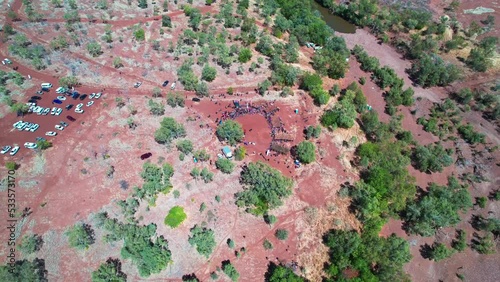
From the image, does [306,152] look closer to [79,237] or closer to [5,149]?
[79,237]

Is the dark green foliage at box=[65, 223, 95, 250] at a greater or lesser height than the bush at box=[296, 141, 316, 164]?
lesser

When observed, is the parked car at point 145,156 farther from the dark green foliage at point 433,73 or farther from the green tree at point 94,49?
the dark green foliage at point 433,73

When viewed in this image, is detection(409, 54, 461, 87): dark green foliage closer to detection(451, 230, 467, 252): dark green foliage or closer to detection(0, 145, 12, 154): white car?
detection(451, 230, 467, 252): dark green foliage

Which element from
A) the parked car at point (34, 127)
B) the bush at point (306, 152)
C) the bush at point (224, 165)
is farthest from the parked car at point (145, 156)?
the bush at point (306, 152)

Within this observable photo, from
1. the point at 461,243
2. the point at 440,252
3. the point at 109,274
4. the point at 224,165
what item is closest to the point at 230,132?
the point at 224,165

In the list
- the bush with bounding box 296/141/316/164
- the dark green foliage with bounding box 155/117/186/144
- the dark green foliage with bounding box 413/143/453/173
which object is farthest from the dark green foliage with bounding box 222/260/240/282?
the dark green foliage with bounding box 413/143/453/173

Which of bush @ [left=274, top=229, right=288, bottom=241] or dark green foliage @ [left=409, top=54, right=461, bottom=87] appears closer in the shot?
bush @ [left=274, top=229, right=288, bottom=241]

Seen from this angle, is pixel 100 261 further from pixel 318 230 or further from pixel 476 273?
pixel 476 273
